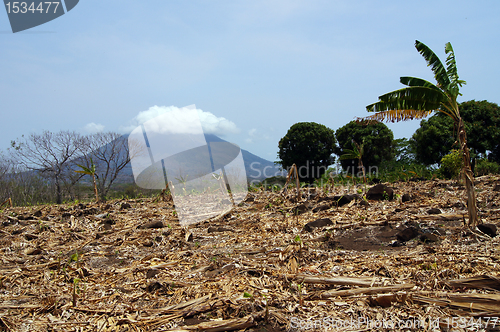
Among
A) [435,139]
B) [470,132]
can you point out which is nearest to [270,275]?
[435,139]

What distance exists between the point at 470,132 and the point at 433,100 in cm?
1879

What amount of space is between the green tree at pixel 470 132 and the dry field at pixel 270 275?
14990mm

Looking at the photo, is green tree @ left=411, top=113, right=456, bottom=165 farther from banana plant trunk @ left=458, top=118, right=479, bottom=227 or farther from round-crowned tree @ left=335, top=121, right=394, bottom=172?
banana plant trunk @ left=458, top=118, right=479, bottom=227

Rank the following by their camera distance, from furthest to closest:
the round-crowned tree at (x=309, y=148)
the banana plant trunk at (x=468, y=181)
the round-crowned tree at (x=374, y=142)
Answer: the round-crowned tree at (x=309, y=148), the round-crowned tree at (x=374, y=142), the banana plant trunk at (x=468, y=181)

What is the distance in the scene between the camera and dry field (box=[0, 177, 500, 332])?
2.98m

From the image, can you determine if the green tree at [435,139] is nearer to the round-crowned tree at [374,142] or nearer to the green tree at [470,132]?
the green tree at [470,132]

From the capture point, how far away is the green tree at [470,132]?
21109 millimetres

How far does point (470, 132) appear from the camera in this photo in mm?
21094

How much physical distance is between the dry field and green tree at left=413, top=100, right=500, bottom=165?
1499 centimetres
